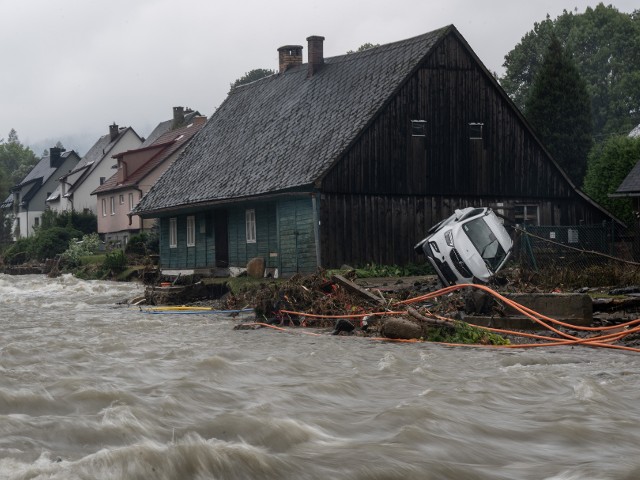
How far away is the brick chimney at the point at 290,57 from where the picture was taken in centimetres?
3797

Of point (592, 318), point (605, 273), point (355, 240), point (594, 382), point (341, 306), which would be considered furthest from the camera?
point (355, 240)

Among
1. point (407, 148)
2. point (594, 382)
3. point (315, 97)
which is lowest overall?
point (594, 382)

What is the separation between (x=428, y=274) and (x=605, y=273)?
28.2 feet

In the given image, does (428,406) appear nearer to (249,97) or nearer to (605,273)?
(605,273)

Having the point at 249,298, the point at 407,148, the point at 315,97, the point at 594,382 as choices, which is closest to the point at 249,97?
the point at 315,97

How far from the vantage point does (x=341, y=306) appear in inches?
714

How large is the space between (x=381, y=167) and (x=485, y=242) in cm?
852

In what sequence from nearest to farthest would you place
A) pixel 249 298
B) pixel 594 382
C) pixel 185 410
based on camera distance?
pixel 185 410, pixel 594 382, pixel 249 298

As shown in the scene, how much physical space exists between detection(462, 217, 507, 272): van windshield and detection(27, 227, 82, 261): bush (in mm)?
41820

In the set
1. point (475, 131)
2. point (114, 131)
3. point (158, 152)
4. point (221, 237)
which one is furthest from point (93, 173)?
point (475, 131)

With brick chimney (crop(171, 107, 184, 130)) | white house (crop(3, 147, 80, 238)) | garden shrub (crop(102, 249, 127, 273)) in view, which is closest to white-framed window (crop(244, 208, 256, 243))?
garden shrub (crop(102, 249, 127, 273))

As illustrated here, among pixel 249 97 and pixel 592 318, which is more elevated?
pixel 249 97

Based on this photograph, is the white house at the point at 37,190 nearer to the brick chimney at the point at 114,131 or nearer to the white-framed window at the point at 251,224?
the brick chimney at the point at 114,131

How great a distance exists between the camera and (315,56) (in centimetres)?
3438
